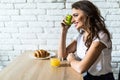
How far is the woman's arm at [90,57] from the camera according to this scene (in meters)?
1.38

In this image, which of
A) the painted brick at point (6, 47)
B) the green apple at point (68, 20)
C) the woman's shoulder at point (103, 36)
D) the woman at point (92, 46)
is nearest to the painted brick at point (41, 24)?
the painted brick at point (6, 47)

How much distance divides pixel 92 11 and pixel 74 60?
327 millimetres

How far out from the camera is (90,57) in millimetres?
1379

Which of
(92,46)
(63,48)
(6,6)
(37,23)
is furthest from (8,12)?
(92,46)

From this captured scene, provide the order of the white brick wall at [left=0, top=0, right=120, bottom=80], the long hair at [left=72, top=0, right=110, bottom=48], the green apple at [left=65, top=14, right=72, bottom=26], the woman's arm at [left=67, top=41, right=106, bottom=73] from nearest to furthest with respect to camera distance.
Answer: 1. the woman's arm at [left=67, top=41, right=106, bottom=73]
2. the long hair at [left=72, top=0, right=110, bottom=48]
3. the green apple at [left=65, top=14, right=72, bottom=26]
4. the white brick wall at [left=0, top=0, right=120, bottom=80]

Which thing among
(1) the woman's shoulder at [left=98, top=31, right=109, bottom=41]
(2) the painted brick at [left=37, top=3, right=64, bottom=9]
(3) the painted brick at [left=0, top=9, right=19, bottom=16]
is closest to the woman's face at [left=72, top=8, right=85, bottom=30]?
(1) the woman's shoulder at [left=98, top=31, right=109, bottom=41]

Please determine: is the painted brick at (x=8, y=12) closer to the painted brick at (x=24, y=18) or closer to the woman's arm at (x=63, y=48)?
the painted brick at (x=24, y=18)

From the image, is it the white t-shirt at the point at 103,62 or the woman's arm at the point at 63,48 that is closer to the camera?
the white t-shirt at the point at 103,62

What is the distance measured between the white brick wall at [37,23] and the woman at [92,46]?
20.1 inches

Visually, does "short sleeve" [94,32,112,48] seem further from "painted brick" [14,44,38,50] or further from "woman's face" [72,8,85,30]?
"painted brick" [14,44,38,50]

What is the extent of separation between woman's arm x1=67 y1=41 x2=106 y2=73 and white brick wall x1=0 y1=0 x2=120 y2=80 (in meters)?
0.70

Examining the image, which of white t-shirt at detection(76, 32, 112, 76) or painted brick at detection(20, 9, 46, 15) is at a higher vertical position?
painted brick at detection(20, 9, 46, 15)

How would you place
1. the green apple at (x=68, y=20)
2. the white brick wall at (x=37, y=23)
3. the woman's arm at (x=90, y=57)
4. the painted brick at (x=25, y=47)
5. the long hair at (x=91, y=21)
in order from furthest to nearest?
1. the painted brick at (x=25, y=47)
2. the white brick wall at (x=37, y=23)
3. the green apple at (x=68, y=20)
4. the long hair at (x=91, y=21)
5. the woman's arm at (x=90, y=57)

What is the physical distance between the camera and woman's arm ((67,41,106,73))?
4.51ft
